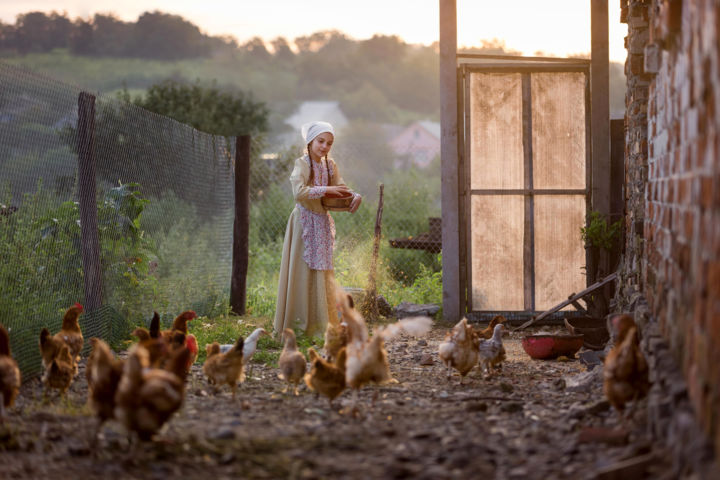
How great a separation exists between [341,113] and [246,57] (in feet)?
34.3

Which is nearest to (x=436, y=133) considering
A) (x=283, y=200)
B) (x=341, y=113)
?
(x=341, y=113)

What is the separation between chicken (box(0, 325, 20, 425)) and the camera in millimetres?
4469

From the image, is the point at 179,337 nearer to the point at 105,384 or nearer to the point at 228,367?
the point at 228,367

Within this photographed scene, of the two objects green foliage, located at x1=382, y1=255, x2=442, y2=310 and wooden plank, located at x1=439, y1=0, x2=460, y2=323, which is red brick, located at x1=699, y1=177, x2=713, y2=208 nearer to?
wooden plank, located at x1=439, y1=0, x2=460, y2=323

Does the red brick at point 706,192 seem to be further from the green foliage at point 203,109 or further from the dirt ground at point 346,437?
the green foliage at point 203,109

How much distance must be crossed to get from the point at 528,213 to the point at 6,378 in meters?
6.70

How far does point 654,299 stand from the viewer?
545 cm

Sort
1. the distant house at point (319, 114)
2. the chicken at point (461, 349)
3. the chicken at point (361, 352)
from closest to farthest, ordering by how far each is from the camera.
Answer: the chicken at point (361, 352) < the chicken at point (461, 349) < the distant house at point (319, 114)

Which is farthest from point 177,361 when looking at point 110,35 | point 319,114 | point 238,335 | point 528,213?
point 110,35

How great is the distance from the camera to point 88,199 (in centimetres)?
735

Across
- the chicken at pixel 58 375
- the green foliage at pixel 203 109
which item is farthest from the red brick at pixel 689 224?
the green foliage at pixel 203 109

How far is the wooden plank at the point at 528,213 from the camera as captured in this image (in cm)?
970

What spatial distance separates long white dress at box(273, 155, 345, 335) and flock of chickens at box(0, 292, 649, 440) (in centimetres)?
190

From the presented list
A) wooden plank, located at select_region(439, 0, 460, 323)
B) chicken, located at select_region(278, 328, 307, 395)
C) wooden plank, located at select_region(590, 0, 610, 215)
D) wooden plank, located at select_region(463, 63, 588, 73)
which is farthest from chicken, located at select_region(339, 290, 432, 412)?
wooden plank, located at select_region(463, 63, 588, 73)
